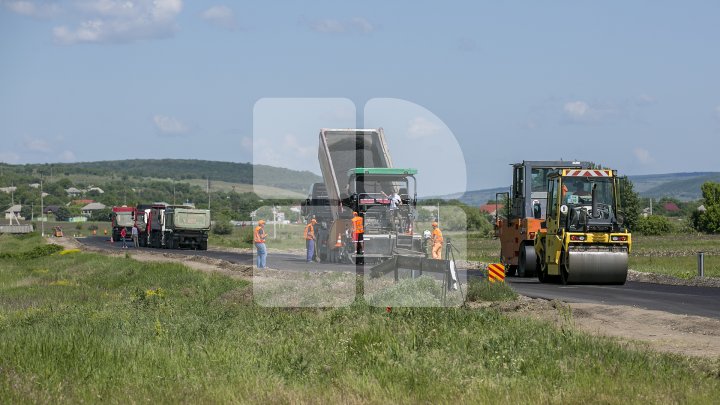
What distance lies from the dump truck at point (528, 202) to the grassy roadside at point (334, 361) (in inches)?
465

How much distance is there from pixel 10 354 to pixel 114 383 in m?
2.23

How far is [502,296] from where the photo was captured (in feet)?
67.3

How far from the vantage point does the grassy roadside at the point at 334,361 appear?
34.3 ft

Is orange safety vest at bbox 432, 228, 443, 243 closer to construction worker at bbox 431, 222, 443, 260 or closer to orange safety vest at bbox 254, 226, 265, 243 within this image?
construction worker at bbox 431, 222, 443, 260

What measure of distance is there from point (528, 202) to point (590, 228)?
4.37m

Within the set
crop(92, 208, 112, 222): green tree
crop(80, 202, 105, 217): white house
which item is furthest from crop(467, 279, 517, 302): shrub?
crop(80, 202, 105, 217): white house

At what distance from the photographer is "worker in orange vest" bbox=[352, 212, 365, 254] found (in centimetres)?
3337

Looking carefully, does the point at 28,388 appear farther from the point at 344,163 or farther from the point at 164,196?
the point at 164,196

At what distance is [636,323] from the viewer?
55.8 feet

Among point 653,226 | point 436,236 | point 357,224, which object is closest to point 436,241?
point 436,236

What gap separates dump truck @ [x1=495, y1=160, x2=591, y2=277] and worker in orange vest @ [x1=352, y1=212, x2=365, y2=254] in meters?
5.32

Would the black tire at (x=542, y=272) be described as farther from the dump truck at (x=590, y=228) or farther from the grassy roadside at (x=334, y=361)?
the grassy roadside at (x=334, y=361)

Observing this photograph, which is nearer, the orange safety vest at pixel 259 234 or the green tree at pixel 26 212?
the orange safety vest at pixel 259 234

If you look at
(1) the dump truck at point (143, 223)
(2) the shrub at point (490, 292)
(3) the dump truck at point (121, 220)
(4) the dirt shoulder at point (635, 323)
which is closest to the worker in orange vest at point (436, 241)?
(2) the shrub at point (490, 292)
